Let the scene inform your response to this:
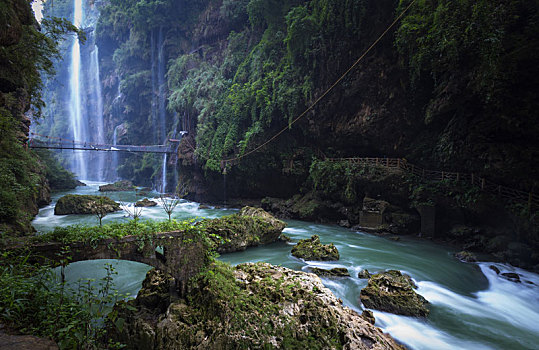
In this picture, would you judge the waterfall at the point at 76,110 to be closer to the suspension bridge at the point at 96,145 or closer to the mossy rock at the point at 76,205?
the suspension bridge at the point at 96,145

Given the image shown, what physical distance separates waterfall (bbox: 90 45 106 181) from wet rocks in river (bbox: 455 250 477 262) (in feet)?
193

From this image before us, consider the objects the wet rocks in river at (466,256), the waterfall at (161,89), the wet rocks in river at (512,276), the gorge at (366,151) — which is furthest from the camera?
the waterfall at (161,89)

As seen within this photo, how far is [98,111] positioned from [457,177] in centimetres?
6437

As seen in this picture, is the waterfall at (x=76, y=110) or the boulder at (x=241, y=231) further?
the waterfall at (x=76, y=110)

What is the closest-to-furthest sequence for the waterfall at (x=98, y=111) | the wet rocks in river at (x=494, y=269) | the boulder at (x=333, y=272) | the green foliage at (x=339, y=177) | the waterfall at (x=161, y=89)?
the boulder at (x=333, y=272)
the wet rocks in river at (x=494, y=269)
the green foliage at (x=339, y=177)
the waterfall at (x=161, y=89)
the waterfall at (x=98, y=111)

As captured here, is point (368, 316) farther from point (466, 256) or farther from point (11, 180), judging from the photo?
point (11, 180)

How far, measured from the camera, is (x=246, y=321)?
423 cm

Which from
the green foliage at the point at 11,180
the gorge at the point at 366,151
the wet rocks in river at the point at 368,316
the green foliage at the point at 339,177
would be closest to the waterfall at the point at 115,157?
the gorge at the point at 366,151

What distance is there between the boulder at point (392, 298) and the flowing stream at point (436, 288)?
0.18 m

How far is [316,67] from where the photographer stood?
50.7ft

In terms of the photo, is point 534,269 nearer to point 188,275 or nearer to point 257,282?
point 257,282

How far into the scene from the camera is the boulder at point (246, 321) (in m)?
4.08

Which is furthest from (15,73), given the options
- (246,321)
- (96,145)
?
(96,145)

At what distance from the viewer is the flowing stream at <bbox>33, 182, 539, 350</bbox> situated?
5.37m
